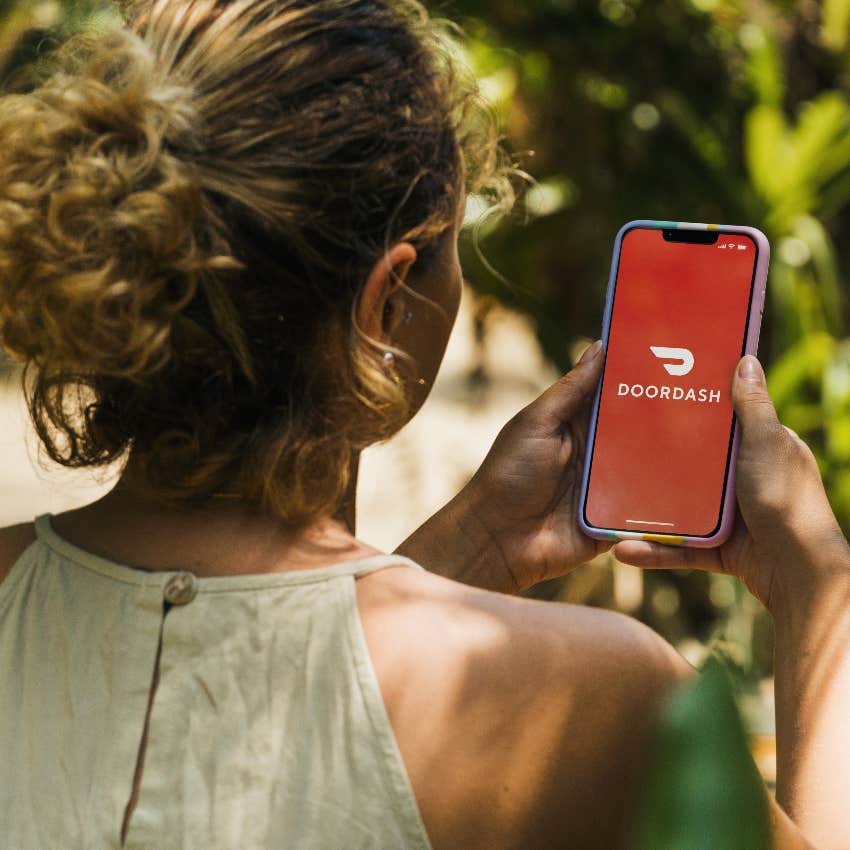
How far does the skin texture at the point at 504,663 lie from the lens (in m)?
1.02

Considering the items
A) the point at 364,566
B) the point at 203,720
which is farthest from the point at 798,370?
the point at 203,720

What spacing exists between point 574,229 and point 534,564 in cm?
289

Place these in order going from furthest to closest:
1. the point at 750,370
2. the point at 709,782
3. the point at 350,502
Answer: the point at 750,370, the point at 350,502, the point at 709,782

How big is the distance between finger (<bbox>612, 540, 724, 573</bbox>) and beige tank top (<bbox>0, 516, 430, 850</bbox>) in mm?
573

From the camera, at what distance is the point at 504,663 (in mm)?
1027

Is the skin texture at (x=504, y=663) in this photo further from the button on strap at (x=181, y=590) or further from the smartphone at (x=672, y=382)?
the smartphone at (x=672, y=382)

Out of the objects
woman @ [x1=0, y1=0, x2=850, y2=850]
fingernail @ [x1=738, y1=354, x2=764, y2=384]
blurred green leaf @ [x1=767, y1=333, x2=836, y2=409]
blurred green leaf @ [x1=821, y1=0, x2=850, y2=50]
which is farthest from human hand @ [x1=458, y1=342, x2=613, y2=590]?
blurred green leaf @ [x1=821, y1=0, x2=850, y2=50]

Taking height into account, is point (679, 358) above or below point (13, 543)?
above

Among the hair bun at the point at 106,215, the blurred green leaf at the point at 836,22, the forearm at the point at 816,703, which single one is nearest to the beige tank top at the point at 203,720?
the hair bun at the point at 106,215

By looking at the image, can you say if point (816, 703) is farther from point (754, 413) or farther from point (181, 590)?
point (181, 590)

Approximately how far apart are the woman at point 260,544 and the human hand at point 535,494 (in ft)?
1.49

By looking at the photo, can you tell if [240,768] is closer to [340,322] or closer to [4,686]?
[4,686]

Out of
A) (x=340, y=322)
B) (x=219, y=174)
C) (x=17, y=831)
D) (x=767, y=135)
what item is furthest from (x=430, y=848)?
(x=767, y=135)

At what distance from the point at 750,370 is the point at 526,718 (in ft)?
2.34
